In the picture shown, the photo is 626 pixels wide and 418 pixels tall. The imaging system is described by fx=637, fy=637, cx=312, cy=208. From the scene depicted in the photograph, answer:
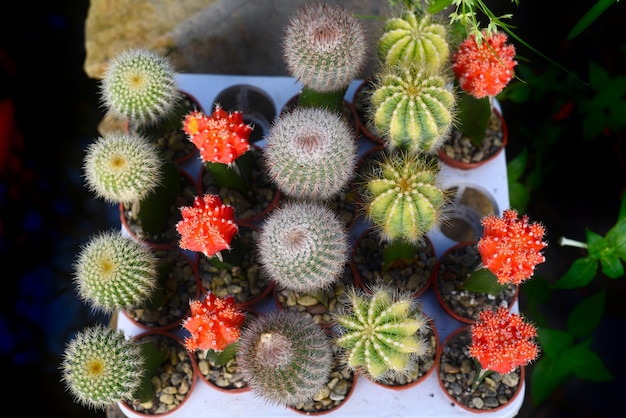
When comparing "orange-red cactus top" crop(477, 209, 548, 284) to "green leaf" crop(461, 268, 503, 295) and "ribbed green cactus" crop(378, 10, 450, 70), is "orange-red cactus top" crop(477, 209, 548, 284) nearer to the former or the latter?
"green leaf" crop(461, 268, 503, 295)

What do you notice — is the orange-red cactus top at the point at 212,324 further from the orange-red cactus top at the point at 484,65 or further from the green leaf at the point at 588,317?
the green leaf at the point at 588,317

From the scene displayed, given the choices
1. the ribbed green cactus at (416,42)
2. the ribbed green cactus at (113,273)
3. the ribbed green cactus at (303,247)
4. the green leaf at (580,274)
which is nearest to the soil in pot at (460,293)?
the green leaf at (580,274)

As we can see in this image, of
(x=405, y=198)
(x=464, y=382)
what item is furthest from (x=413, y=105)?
(x=464, y=382)

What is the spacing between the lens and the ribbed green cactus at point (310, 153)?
1.31 meters

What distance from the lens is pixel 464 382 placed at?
1577 millimetres

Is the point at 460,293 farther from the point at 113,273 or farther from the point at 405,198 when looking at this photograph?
the point at 113,273

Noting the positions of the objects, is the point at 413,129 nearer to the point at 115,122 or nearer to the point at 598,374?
the point at 598,374

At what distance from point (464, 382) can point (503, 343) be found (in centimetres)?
34

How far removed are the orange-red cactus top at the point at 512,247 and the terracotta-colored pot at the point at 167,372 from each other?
756 millimetres

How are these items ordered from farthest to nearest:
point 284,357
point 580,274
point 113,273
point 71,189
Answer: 1. point 71,189
2. point 580,274
3. point 113,273
4. point 284,357

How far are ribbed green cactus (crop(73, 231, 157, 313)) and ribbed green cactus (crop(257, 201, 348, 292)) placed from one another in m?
0.29

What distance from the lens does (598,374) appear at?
5.66 ft

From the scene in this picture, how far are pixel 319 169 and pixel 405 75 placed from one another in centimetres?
28

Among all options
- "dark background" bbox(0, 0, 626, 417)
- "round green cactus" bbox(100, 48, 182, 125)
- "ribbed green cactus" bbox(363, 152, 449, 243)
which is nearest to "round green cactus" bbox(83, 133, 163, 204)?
"round green cactus" bbox(100, 48, 182, 125)
